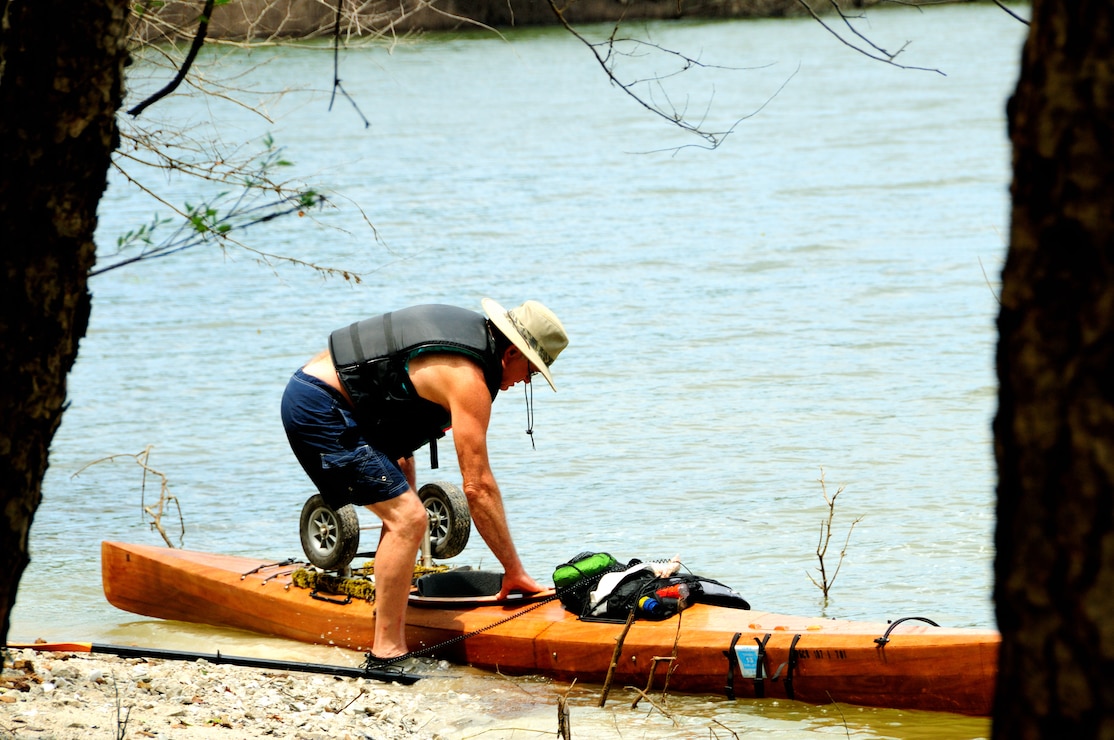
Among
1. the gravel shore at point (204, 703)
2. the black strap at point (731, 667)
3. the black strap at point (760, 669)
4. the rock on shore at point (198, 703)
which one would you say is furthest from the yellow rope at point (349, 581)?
the black strap at point (760, 669)

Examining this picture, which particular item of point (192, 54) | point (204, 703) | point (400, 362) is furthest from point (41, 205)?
point (400, 362)

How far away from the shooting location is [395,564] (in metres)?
5.48

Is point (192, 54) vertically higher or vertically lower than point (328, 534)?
higher

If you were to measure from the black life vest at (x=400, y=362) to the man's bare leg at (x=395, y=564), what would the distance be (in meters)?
0.25

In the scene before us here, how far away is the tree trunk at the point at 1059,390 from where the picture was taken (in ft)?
5.72

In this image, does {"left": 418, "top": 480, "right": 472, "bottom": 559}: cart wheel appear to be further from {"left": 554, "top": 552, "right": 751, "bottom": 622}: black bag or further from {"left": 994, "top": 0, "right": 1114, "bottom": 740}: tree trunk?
{"left": 994, "top": 0, "right": 1114, "bottom": 740}: tree trunk

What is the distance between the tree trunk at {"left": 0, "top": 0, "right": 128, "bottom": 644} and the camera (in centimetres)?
249

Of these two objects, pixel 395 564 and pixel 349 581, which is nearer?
pixel 395 564

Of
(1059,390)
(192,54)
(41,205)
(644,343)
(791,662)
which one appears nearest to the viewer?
(1059,390)

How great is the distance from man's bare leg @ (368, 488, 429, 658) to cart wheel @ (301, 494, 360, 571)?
348 millimetres

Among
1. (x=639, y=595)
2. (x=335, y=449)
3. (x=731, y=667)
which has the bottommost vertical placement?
(x=731, y=667)

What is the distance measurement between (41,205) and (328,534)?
3612mm

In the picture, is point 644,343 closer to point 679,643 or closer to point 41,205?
point 679,643

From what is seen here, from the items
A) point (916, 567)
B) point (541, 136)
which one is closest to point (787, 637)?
point (916, 567)
